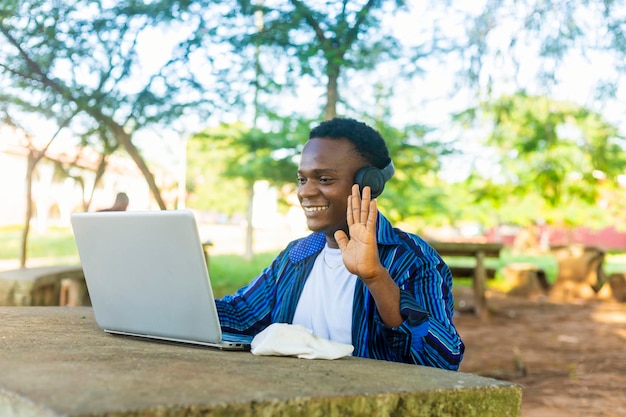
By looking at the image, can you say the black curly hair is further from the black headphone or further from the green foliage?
the green foliage

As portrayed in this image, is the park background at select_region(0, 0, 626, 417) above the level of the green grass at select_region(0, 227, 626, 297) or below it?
above

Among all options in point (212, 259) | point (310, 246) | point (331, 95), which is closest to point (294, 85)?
point (331, 95)

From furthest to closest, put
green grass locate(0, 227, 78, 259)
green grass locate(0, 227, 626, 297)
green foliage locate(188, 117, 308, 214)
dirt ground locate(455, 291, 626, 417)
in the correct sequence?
green grass locate(0, 227, 78, 259) < green grass locate(0, 227, 626, 297) < green foliage locate(188, 117, 308, 214) < dirt ground locate(455, 291, 626, 417)

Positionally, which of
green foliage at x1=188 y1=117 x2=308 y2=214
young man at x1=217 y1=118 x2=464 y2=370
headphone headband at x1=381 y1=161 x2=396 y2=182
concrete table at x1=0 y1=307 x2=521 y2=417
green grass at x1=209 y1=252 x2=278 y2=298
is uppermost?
green foliage at x1=188 y1=117 x2=308 y2=214

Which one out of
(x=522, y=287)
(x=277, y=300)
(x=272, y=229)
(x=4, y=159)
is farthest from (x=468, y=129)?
(x=272, y=229)

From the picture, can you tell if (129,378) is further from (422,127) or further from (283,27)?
(422,127)

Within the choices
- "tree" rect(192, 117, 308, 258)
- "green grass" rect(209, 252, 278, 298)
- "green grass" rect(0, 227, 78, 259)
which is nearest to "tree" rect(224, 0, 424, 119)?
"tree" rect(192, 117, 308, 258)

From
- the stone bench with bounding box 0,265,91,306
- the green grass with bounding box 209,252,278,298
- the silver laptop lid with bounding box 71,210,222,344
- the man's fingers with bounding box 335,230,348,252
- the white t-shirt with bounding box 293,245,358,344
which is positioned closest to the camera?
the silver laptop lid with bounding box 71,210,222,344

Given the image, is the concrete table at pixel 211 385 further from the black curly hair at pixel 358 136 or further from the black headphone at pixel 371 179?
the black curly hair at pixel 358 136

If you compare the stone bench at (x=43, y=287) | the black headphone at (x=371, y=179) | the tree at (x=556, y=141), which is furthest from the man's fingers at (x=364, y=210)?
the tree at (x=556, y=141)

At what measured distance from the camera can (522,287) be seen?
13.4 m

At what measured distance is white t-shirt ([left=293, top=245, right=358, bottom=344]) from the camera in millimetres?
2479

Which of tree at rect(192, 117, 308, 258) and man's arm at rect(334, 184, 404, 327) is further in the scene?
tree at rect(192, 117, 308, 258)

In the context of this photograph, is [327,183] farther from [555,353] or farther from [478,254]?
[478,254]
